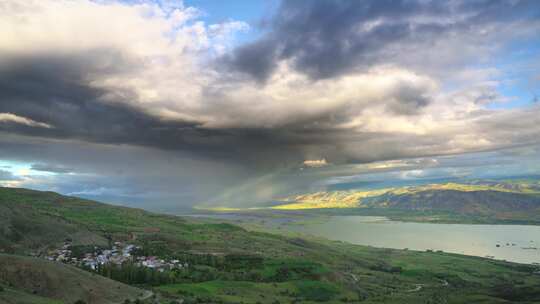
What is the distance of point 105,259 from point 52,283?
83.9m

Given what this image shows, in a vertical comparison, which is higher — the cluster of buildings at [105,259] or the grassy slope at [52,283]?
the grassy slope at [52,283]

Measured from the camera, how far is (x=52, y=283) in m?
89.5

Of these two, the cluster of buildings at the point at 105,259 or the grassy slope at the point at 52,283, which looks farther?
the cluster of buildings at the point at 105,259

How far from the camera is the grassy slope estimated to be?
86500 mm

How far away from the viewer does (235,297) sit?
12431 centimetres

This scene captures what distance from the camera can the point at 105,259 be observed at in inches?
6654

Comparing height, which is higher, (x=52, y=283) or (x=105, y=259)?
(x=52, y=283)

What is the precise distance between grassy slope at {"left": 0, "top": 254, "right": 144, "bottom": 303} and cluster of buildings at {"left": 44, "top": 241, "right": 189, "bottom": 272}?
56249 mm

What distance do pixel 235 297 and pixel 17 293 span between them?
64935 millimetres

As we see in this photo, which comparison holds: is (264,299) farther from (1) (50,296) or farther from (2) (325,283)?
(1) (50,296)

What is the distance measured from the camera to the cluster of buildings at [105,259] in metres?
160

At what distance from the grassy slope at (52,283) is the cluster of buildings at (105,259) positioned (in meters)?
56.2

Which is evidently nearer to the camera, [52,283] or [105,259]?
[52,283]

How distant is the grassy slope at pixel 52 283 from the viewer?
86.5 metres
